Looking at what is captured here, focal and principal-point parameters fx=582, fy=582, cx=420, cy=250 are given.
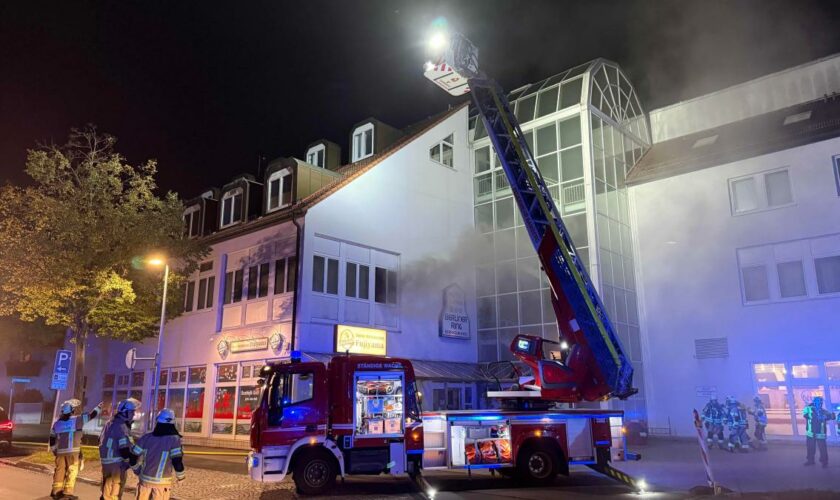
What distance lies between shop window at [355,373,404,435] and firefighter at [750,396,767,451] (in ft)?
42.5

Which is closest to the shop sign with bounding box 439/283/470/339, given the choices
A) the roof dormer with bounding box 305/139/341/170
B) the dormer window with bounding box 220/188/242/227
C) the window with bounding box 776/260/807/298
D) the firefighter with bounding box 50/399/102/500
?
the roof dormer with bounding box 305/139/341/170

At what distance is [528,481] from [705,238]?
14.0m

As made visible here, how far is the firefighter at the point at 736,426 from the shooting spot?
57.1 feet

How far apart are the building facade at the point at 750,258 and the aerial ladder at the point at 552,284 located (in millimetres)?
10740

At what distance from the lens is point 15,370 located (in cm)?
3553

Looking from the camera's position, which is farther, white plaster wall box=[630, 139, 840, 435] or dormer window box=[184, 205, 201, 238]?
dormer window box=[184, 205, 201, 238]

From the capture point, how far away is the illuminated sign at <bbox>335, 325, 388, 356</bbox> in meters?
18.7

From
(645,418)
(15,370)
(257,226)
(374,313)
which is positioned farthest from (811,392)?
(15,370)

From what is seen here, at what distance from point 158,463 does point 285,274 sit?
12.5 m

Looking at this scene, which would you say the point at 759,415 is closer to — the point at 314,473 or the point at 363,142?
the point at 314,473

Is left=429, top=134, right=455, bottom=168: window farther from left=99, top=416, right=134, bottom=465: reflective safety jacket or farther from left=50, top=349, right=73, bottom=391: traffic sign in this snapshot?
left=99, top=416, right=134, bottom=465: reflective safety jacket

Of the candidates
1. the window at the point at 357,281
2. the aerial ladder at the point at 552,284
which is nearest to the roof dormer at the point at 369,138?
the window at the point at 357,281

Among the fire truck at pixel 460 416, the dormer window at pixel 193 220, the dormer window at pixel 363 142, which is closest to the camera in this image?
the fire truck at pixel 460 416

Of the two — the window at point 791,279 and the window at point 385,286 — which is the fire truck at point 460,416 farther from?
the window at point 791,279
